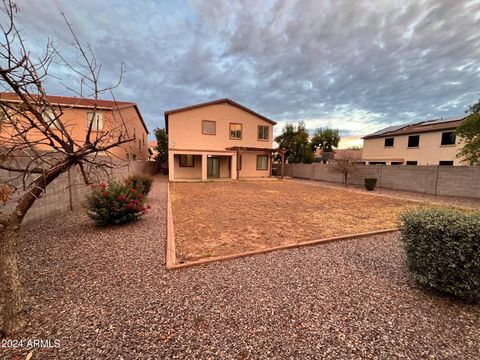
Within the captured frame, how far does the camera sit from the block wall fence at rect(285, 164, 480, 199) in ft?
35.6

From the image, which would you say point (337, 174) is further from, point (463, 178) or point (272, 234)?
point (272, 234)

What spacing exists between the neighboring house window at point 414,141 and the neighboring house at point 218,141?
14.8 meters

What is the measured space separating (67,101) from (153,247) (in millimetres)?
18025

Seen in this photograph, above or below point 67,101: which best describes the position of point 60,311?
below

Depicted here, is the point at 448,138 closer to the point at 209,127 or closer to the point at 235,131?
the point at 235,131

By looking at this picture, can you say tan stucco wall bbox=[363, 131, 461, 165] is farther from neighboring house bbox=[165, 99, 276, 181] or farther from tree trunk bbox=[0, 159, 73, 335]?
tree trunk bbox=[0, 159, 73, 335]

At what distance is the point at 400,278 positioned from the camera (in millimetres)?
3107

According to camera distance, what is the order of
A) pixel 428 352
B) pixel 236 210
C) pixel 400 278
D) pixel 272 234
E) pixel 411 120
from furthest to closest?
pixel 411 120 < pixel 236 210 < pixel 272 234 < pixel 400 278 < pixel 428 352

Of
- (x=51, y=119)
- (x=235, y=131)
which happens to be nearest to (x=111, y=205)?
(x=51, y=119)

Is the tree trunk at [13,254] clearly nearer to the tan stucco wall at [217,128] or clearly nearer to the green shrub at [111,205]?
the green shrub at [111,205]

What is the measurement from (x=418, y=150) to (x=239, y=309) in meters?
26.8

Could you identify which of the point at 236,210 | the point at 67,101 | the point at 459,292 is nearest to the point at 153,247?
the point at 236,210

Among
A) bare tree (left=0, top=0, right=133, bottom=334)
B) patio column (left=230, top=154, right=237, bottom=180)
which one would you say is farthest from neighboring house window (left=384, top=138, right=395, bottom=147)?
bare tree (left=0, top=0, right=133, bottom=334)

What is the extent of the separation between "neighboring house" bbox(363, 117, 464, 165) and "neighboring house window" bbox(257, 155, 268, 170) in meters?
14.1
